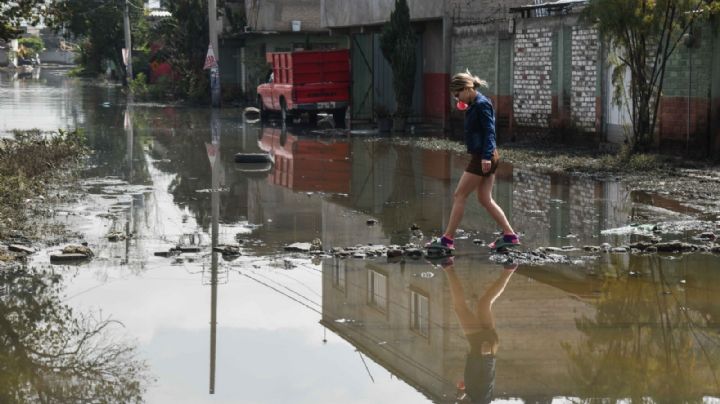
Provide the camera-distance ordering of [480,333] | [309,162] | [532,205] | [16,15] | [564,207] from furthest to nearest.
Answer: [309,162], [16,15], [532,205], [564,207], [480,333]

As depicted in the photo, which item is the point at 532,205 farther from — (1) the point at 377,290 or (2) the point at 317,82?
(2) the point at 317,82

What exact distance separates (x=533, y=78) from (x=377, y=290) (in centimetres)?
1651

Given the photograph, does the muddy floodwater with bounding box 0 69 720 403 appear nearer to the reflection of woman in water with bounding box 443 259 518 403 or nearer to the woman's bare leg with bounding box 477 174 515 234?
the reflection of woman in water with bounding box 443 259 518 403

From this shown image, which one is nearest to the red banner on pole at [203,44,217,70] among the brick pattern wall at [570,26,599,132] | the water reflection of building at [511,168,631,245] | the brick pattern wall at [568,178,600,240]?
the brick pattern wall at [570,26,599,132]

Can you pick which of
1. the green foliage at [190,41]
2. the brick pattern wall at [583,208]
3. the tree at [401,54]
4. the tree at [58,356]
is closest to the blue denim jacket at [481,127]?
the brick pattern wall at [583,208]

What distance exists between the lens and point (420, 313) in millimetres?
8609

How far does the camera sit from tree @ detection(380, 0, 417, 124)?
2983 cm

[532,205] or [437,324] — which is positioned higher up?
[532,205]

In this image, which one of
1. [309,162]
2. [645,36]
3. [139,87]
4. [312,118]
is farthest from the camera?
[139,87]

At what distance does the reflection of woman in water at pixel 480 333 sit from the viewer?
21.9 feet

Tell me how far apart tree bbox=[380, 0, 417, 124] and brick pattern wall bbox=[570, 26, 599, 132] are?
7558 millimetres

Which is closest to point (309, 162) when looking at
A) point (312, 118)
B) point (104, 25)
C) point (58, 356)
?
point (58, 356)

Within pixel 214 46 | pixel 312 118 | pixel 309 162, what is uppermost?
pixel 214 46

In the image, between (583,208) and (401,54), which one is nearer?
(583,208)
